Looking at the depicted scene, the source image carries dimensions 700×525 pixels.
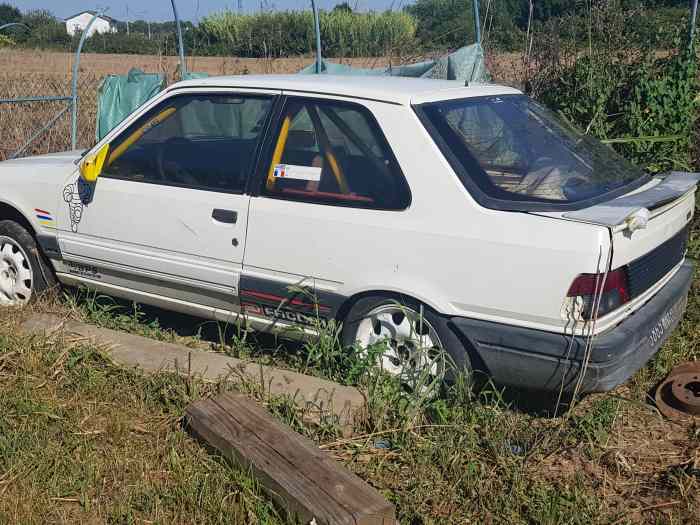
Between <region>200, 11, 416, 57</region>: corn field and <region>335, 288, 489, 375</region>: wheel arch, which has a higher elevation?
<region>200, 11, 416, 57</region>: corn field

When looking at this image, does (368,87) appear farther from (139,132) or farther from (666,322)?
(666,322)

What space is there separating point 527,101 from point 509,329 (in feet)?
5.46

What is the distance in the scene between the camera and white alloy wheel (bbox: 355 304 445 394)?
3.97 m

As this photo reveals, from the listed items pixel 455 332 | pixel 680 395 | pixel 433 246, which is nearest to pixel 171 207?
pixel 433 246

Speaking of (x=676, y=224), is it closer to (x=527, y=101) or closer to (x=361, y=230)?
(x=527, y=101)

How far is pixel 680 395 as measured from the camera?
4172 millimetres

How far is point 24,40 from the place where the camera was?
3759 centimetres

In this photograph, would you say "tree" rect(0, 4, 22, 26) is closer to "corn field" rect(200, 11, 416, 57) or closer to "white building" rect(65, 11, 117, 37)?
"white building" rect(65, 11, 117, 37)

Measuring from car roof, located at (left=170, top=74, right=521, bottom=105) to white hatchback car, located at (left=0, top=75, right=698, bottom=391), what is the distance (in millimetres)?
15

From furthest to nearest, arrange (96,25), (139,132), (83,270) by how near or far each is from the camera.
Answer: (96,25) → (83,270) → (139,132)

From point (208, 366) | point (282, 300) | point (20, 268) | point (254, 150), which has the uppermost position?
point (254, 150)

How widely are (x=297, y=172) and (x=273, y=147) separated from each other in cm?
22

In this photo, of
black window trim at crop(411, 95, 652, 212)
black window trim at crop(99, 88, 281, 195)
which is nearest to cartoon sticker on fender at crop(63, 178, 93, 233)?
black window trim at crop(99, 88, 281, 195)

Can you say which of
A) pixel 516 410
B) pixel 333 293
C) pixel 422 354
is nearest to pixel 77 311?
pixel 333 293
